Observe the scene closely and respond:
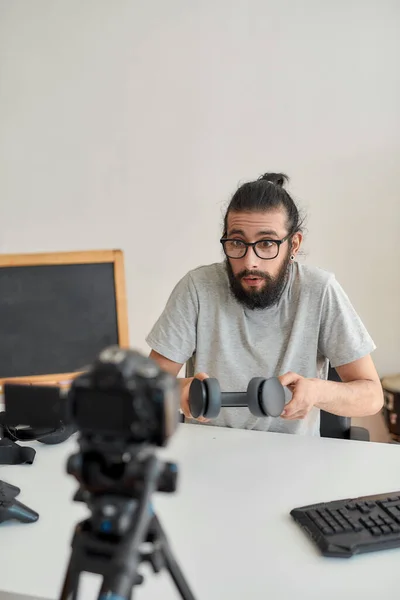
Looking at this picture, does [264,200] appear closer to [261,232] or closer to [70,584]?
[261,232]

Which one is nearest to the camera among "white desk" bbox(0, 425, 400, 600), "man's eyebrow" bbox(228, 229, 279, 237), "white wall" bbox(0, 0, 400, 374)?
"white desk" bbox(0, 425, 400, 600)

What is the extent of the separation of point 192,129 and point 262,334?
133 cm

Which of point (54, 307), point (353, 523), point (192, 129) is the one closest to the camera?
point (353, 523)

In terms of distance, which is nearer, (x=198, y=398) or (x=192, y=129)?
(x=198, y=398)

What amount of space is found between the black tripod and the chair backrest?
1.40 meters

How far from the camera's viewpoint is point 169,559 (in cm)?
65

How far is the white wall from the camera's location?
2.65m

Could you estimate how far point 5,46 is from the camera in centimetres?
282

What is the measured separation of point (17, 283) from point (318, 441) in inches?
56.4

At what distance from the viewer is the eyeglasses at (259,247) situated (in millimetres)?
1735

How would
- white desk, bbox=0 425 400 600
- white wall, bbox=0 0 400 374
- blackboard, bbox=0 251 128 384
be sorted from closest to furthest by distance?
white desk, bbox=0 425 400 600 → blackboard, bbox=0 251 128 384 → white wall, bbox=0 0 400 374

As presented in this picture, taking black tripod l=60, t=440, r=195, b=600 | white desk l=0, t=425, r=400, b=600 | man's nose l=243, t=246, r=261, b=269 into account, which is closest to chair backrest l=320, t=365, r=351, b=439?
white desk l=0, t=425, r=400, b=600

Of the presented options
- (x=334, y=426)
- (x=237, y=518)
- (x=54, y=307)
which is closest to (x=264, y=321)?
(x=334, y=426)

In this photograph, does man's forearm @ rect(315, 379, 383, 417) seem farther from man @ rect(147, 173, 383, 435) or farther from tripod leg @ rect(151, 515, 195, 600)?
tripod leg @ rect(151, 515, 195, 600)
